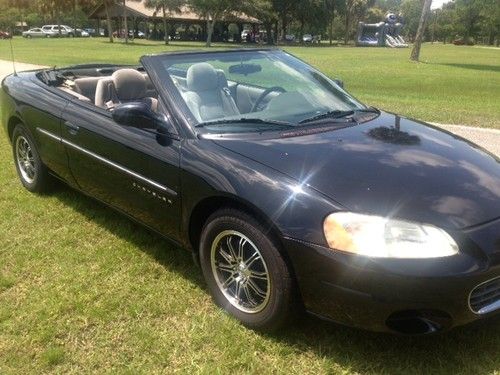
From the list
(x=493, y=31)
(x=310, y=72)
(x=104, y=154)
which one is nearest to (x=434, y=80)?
(x=310, y=72)

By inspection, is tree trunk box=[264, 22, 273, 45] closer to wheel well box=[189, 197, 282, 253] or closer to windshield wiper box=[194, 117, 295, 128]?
windshield wiper box=[194, 117, 295, 128]

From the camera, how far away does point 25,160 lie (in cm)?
495

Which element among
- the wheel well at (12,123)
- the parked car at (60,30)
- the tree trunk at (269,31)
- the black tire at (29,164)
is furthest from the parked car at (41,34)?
the black tire at (29,164)

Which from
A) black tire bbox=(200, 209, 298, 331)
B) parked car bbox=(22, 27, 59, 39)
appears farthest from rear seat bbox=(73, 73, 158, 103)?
parked car bbox=(22, 27, 59, 39)

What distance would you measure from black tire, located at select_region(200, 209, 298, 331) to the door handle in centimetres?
155

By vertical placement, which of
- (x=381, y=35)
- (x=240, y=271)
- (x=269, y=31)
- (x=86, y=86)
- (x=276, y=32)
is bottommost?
(x=381, y=35)

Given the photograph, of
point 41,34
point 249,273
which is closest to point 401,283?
point 249,273

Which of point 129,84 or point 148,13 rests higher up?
point 129,84

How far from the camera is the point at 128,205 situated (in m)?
3.52

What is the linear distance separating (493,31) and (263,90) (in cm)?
9719

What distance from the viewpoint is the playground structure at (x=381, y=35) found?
7488 cm

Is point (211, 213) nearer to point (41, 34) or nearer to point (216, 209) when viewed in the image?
point (216, 209)

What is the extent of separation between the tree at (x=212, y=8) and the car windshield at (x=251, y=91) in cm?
4709

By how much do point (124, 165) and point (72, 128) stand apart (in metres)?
0.78
